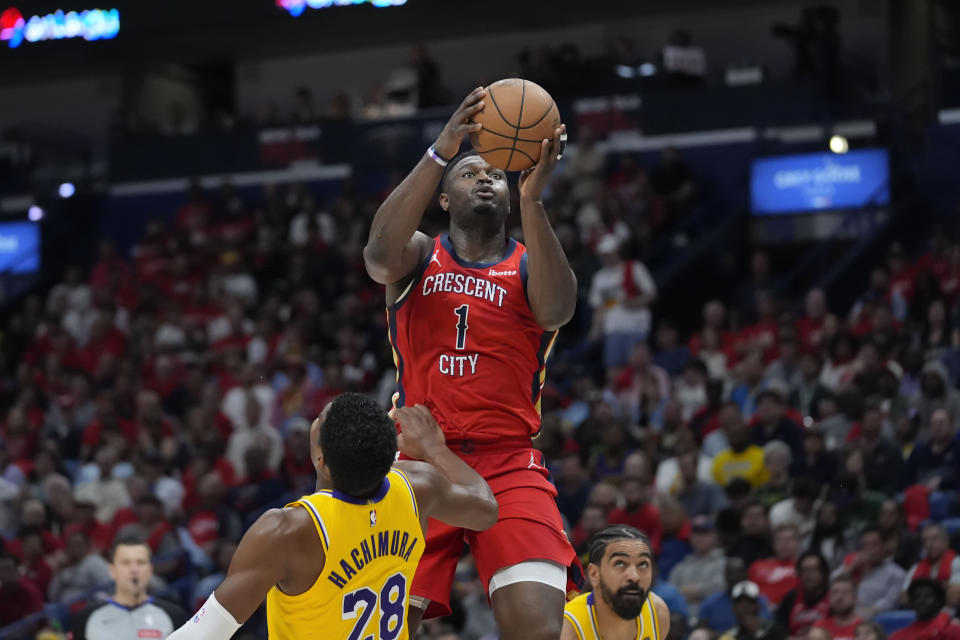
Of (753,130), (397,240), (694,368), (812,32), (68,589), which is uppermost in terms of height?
(812,32)

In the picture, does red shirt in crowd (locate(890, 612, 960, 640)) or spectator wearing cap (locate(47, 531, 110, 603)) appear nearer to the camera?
red shirt in crowd (locate(890, 612, 960, 640))

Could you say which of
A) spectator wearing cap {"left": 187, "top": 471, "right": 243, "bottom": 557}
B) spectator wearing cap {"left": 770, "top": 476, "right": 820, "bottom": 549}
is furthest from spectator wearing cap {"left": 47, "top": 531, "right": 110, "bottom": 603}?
spectator wearing cap {"left": 770, "top": 476, "right": 820, "bottom": 549}

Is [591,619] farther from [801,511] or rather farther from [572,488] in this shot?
[572,488]

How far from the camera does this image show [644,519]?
10711 millimetres

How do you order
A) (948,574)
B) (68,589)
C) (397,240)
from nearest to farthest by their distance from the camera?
(397,240), (948,574), (68,589)

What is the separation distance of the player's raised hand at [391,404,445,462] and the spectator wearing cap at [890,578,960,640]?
14.2 feet

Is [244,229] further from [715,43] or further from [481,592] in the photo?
[481,592]

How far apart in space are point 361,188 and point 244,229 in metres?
1.68

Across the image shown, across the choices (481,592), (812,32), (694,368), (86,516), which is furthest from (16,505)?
(812,32)

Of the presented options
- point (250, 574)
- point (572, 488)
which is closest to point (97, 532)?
point (572, 488)

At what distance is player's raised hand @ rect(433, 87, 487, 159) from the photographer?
18.1 ft

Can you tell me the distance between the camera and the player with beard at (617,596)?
6547 millimetres

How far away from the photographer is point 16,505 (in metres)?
13.6

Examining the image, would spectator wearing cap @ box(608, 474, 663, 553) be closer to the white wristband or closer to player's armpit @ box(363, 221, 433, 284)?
player's armpit @ box(363, 221, 433, 284)
